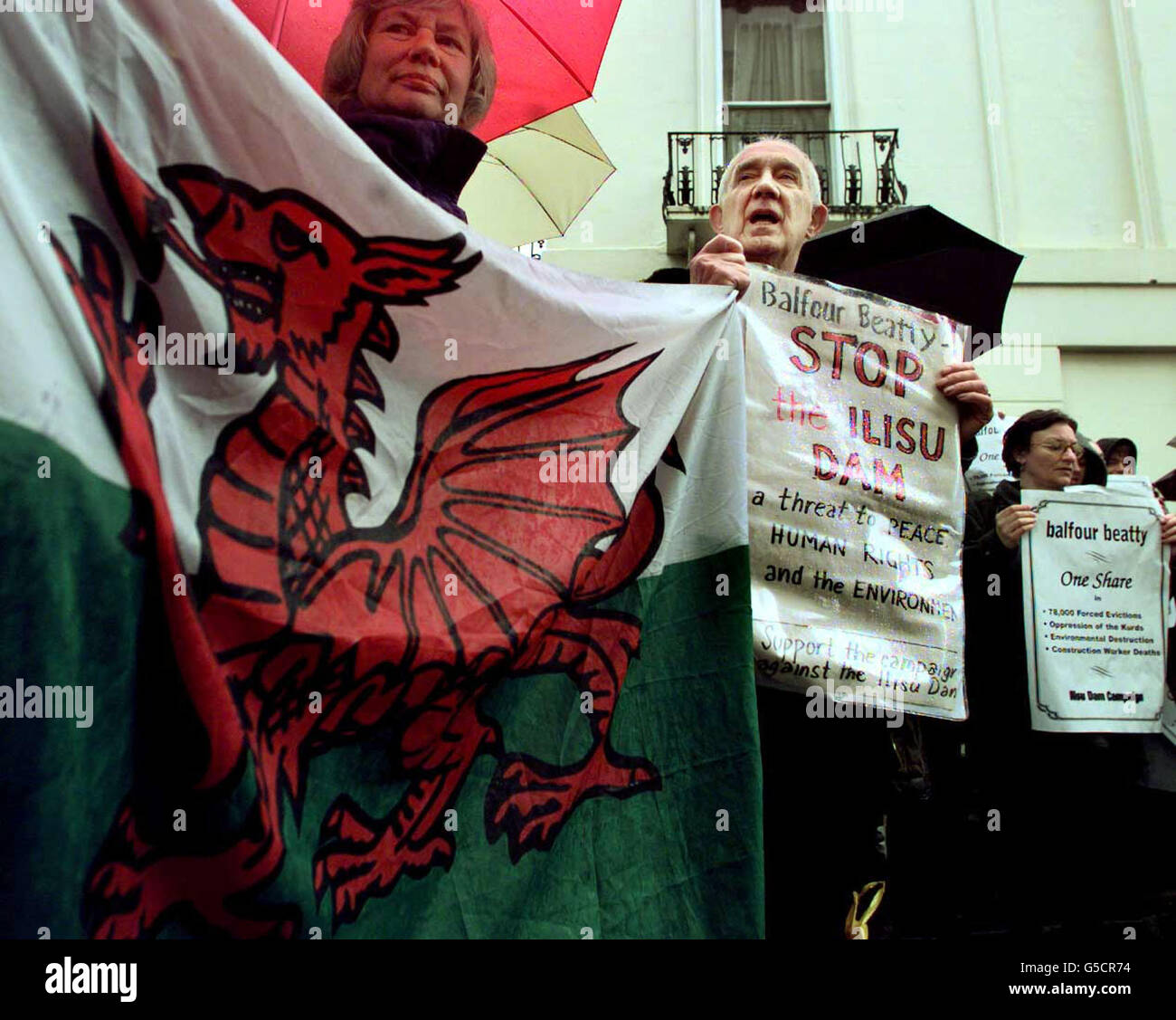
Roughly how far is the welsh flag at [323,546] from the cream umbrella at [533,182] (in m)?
2.08

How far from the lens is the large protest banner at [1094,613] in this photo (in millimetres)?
3193

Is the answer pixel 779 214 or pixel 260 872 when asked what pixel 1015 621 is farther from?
pixel 260 872

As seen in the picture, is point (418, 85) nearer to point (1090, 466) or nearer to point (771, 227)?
point (771, 227)

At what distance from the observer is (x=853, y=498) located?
2.48 metres

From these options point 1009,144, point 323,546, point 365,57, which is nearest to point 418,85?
point 365,57

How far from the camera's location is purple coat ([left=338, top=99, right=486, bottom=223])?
2.34 metres

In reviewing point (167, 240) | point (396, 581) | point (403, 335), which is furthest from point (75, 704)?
point (403, 335)

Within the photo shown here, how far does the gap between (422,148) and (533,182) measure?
80.8 inches

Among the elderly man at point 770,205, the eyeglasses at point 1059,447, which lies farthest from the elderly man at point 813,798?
the eyeglasses at point 1059,447

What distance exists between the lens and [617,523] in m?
2.15

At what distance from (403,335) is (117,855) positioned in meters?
1.00

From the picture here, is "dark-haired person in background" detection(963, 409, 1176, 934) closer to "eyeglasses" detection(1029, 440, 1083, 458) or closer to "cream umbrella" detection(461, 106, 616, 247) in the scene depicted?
"eyeglasses" detection(1029, 440, 1083, 458)

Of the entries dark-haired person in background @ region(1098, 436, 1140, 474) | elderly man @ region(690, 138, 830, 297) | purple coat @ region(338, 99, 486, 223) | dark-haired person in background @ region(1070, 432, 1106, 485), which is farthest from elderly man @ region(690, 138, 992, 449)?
dark-haired person in background @ region(1098, 436, 1140, 474)

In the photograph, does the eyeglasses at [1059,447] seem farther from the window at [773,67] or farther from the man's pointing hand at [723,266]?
the window at [773,67]
